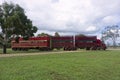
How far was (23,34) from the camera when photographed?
6253cm

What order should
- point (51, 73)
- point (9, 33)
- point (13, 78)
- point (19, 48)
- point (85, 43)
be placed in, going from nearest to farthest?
point (13, 78), point (51, 73), point (9, 33), point (85, 43), point (19, 48)

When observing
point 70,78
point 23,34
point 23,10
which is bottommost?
point 70,78

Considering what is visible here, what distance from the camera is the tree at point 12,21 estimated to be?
190 ft

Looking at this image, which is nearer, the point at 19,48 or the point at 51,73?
the point at 51,73

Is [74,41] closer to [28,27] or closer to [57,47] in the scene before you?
[57,47]

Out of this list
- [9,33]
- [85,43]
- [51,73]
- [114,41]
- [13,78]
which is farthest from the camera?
[114,41]

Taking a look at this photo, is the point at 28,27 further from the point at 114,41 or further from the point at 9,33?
the point at 114,41

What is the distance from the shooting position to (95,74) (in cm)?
1648

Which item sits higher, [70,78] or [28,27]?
[28,27]

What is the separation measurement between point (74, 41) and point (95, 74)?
169 feet

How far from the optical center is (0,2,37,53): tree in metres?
58.0

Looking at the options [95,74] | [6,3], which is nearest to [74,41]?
[6,3]

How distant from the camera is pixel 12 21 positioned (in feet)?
189

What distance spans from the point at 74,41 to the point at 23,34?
1213 cm
